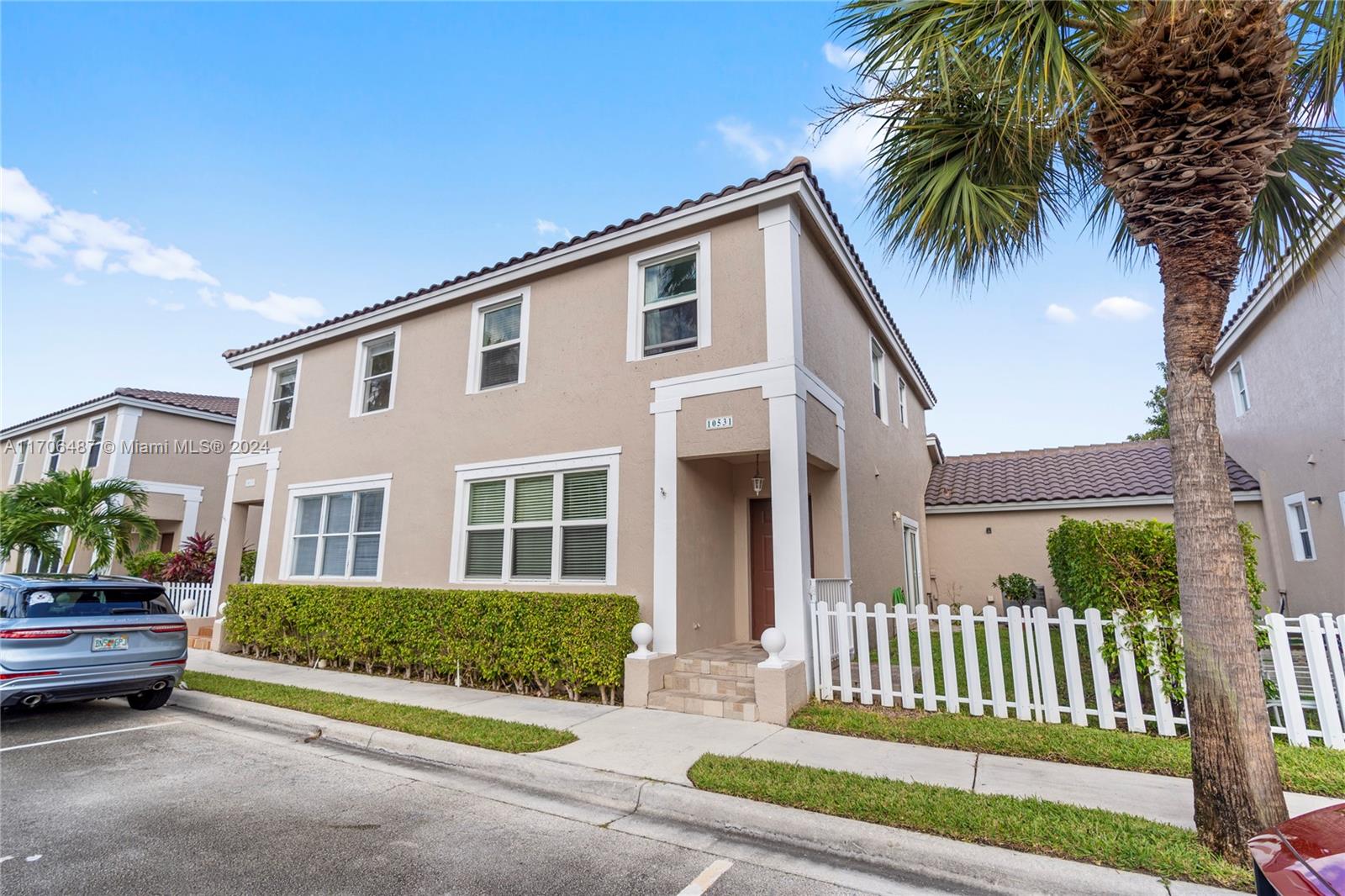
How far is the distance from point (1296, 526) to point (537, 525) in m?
14.1

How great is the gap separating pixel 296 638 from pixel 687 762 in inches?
334

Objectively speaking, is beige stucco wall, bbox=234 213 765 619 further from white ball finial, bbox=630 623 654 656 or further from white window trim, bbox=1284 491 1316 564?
white window trim, bbox=1284 491 1316 564

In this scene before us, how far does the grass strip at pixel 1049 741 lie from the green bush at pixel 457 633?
262 cm

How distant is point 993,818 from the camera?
12.5 ft

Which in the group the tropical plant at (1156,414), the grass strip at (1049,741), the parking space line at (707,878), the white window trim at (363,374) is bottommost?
the parking space line at (707,878)

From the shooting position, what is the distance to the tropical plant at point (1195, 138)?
135 inches

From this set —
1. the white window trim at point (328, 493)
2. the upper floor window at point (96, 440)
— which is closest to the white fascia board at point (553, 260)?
the white window trim at point (328, 493)

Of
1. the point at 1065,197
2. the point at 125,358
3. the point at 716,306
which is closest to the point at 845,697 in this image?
the point at 716,306

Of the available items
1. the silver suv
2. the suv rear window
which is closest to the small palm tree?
the suv rear window

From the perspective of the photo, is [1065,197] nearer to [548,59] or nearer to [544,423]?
[544,423]

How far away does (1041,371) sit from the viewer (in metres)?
14.0

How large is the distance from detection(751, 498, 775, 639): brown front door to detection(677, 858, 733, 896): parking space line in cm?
569

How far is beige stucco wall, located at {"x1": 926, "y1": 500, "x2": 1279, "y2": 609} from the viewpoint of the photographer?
1449 cm

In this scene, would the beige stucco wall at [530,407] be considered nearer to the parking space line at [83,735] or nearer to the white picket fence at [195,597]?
the white picket fence at [195,597]
